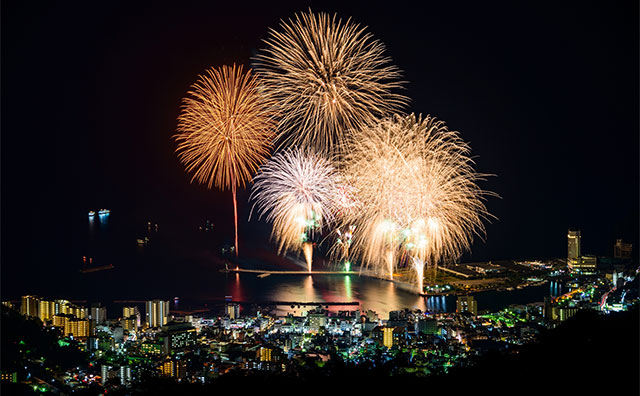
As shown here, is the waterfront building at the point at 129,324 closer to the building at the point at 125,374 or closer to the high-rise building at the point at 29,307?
the high-rise building at the point at 29,307

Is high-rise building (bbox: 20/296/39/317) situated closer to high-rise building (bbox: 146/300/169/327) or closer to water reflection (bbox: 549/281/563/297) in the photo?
high-rise building (bbox: 146/300/169/327)

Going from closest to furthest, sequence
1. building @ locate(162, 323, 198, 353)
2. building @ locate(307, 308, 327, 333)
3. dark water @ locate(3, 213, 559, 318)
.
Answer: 1. building @ locate(162, 323, 198, 353)
2. building @ locate(307, 308, 327, 333)
3. dark water @ locate(3, 213, 559, 318)

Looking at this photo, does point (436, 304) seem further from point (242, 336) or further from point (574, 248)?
point (574, 248)

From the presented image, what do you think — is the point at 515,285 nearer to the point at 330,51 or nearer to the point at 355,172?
the point at 355,172

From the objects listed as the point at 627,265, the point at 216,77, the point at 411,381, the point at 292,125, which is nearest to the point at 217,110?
the point at 216,77

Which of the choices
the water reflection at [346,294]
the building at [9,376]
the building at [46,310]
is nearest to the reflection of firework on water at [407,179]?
the water reflection at [346,294]

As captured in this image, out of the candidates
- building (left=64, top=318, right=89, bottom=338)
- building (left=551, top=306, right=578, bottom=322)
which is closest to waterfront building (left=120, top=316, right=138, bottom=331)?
building (left=64, top=318, right=89, bottom=338)

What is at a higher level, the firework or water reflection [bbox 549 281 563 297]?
the firework
